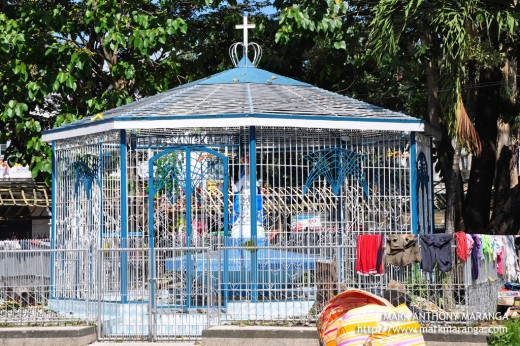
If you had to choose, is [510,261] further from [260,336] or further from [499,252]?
[260,336]

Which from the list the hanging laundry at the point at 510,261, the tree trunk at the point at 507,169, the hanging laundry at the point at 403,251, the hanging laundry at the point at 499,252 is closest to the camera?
the hanging laundry at the point at 403,251

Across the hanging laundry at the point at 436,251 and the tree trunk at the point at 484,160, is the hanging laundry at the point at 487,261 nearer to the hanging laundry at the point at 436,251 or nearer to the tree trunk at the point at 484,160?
the hanging laundry at the point at 436,251

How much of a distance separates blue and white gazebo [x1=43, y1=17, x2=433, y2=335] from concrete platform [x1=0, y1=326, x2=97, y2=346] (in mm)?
757

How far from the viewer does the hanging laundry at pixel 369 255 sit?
565 inches

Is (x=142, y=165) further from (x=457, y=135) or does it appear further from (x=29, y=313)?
→ (x=457, y=135)

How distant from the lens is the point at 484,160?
2180cm

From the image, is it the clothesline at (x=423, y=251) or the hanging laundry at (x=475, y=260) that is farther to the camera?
the hanging laundry at (x=475, y=260)

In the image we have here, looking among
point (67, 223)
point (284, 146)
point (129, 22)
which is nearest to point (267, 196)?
point (284, 146)

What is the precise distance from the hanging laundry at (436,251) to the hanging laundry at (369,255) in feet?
2.12

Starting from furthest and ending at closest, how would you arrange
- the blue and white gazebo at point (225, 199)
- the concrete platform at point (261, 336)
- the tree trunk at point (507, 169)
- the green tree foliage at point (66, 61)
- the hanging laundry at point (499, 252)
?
the green tree foliage at point (66, 61), the tree trunk at point (507, 169), the hanging laundry at point (499, 252), the blue and white gazebo at point (225, 199), the concrete platform at point (261, 336)

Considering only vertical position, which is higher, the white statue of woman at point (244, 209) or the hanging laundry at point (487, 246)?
the white statue of woman at point (244, 209)

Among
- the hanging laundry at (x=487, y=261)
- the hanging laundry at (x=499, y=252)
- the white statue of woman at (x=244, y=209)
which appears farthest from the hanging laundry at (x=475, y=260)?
the white statue of woman at (x=244, y=209)

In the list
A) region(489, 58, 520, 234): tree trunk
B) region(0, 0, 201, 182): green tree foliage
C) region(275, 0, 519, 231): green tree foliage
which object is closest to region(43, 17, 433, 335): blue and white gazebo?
region(275, 0, 519, 231): green tree foliage

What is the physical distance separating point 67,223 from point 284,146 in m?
4.46
